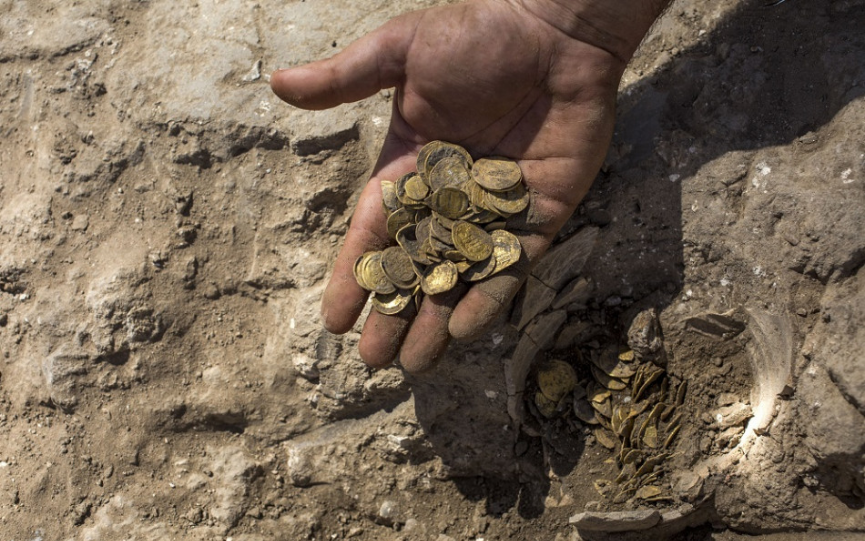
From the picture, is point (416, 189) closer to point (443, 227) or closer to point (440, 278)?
point (443, 227)

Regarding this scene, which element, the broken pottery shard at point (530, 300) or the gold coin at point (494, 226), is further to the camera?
the broken pottery shard at point (530, 300)

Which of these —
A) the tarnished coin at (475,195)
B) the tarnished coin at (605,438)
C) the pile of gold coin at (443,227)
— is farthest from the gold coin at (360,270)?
the tarnished coin at (605,438)

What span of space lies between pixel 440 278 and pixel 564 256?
1.88 ft

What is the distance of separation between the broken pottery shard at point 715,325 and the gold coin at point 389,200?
1281 millimetres

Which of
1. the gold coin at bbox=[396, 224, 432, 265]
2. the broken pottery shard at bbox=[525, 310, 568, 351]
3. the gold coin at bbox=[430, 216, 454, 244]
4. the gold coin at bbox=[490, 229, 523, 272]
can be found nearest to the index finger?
the gold coin at bbox=[396, 224, 432, 265]

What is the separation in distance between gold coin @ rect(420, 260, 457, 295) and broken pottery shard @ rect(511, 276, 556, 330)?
0.35 metres

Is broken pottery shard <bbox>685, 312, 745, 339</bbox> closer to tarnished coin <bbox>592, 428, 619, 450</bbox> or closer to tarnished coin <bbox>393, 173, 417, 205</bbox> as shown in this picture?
tarnished coin <bbox>592, 428, 619, 450</bbox>

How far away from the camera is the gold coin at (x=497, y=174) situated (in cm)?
260

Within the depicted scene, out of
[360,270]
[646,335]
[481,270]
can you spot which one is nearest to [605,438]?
[646,335]

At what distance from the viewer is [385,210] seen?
8.91 ft

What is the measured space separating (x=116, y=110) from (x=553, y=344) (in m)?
2.47

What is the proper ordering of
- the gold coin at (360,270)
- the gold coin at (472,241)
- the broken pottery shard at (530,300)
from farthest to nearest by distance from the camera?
the broken pottery shard at (530,300) → the gold coin at (360,270) → the gold coin at (472,241)

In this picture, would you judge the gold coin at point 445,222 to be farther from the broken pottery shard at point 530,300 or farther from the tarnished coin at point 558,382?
the tarnished coin at point 558,382

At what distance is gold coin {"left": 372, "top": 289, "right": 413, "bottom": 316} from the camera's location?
2.61 metres
